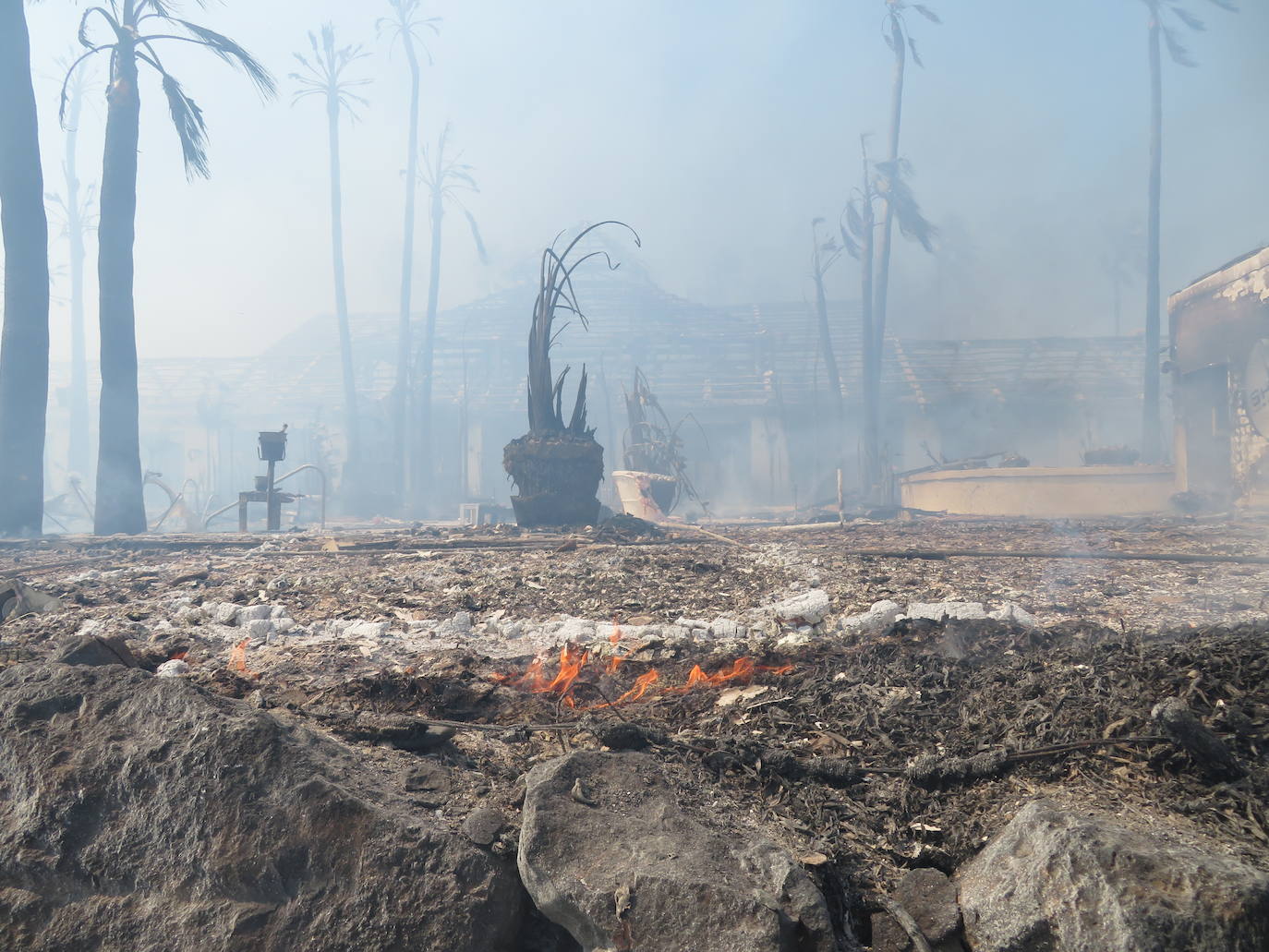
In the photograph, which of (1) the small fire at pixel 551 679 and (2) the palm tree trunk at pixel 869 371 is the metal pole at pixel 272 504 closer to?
(1) the small fire at pixel 551 679

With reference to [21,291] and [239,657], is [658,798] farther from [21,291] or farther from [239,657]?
[21,291]

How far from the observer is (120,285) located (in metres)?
12.5

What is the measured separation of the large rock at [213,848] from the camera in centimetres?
186

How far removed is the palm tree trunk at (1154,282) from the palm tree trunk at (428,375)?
896 inches

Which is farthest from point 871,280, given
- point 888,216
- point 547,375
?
point 547,375

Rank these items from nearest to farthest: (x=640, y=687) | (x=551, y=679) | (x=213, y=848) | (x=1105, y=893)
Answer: (x=1105, y=893), (x=213, y=848), (x=640, y=687), (x=551, y=679)

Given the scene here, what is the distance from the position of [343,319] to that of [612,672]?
29667mm

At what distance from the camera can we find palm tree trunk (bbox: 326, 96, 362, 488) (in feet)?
89.9

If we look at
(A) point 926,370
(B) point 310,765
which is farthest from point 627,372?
(B) point 310,765

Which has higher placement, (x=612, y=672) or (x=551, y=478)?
(x=551, y=478)

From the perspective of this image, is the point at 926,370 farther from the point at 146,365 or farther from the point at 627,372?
the point at 146,365

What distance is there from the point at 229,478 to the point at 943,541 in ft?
97.7

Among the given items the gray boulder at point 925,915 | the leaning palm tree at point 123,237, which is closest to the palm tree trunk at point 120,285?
the leaning palm tree at point 123,237

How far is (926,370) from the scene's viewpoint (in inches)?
1078
